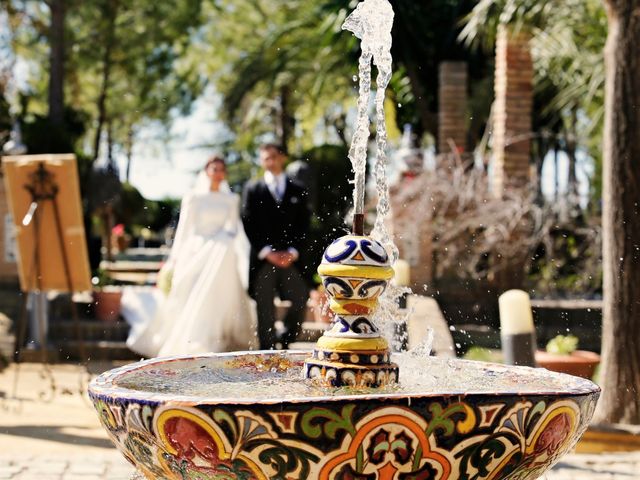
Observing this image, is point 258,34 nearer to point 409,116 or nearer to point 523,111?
point 409,116

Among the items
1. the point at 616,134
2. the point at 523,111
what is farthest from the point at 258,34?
the point at 616,134

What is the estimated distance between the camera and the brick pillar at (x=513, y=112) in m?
12.6

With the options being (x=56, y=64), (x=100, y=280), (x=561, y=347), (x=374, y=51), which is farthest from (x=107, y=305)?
(x=374, y=51)

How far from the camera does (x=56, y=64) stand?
2034 cm

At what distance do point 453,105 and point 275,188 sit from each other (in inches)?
294

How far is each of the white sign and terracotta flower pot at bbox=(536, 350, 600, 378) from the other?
6508 mm

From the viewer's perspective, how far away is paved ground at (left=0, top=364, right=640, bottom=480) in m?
5.48

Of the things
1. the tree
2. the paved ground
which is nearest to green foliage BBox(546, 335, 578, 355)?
the paved ground

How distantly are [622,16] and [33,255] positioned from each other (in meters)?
5.04

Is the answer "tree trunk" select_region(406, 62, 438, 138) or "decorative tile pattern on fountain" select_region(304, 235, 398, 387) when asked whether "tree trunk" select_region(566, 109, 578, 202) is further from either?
"decorative tile pattern on fountain" select_region(304, 235, 398, 387)

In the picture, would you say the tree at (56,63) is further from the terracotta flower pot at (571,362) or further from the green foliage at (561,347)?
the terracotta flower pot at (571,362)

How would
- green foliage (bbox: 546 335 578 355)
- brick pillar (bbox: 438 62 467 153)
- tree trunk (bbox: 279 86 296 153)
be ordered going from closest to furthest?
1. green foliage (bbox: 546 335 578 355)
2. brick pillar (bbox: 438 62 467 153)
3. tree trunk (bbox: 279 86 296 153)

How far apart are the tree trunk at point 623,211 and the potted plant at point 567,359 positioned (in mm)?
1295

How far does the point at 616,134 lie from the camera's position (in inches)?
283
